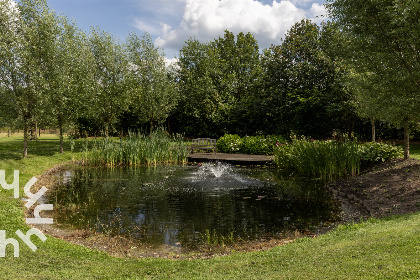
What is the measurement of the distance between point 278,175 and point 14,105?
14.7 meters

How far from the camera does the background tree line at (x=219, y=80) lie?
37.2 ft

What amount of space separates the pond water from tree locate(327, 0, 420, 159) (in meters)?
4.04

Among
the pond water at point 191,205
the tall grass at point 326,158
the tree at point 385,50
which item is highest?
the tree at point 385,50

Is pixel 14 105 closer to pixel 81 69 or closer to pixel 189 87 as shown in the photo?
pixel 81 69

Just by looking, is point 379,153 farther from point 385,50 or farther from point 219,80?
point 219,80

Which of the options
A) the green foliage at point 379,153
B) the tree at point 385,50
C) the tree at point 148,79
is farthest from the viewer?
the tree at point 148,79

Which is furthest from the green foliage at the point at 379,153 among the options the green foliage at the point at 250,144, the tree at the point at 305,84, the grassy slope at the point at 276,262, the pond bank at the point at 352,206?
the grassy slope at the point at 276,262

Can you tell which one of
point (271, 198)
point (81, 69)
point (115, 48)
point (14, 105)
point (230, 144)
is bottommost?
point (271, 198)

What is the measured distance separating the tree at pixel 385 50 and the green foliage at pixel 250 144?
1033 cm

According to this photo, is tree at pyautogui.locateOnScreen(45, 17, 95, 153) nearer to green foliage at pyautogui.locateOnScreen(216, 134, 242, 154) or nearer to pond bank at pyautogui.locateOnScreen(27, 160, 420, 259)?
pond bank at pyautogui.locateOnScreen(27, 160, 420, 259)

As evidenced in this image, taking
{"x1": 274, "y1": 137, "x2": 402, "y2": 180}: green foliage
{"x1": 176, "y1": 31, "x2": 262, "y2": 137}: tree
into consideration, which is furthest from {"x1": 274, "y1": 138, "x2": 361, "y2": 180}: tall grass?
{"x1": 176, "y1": 31, "x2": 262, "y2": 137}: tree

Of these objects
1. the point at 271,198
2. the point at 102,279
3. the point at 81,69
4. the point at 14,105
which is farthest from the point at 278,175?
the point at 81,69

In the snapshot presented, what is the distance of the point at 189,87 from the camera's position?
34281 millimetres

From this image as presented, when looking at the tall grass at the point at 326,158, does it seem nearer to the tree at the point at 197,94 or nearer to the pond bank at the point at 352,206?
the pond bank at the point at 352,206
